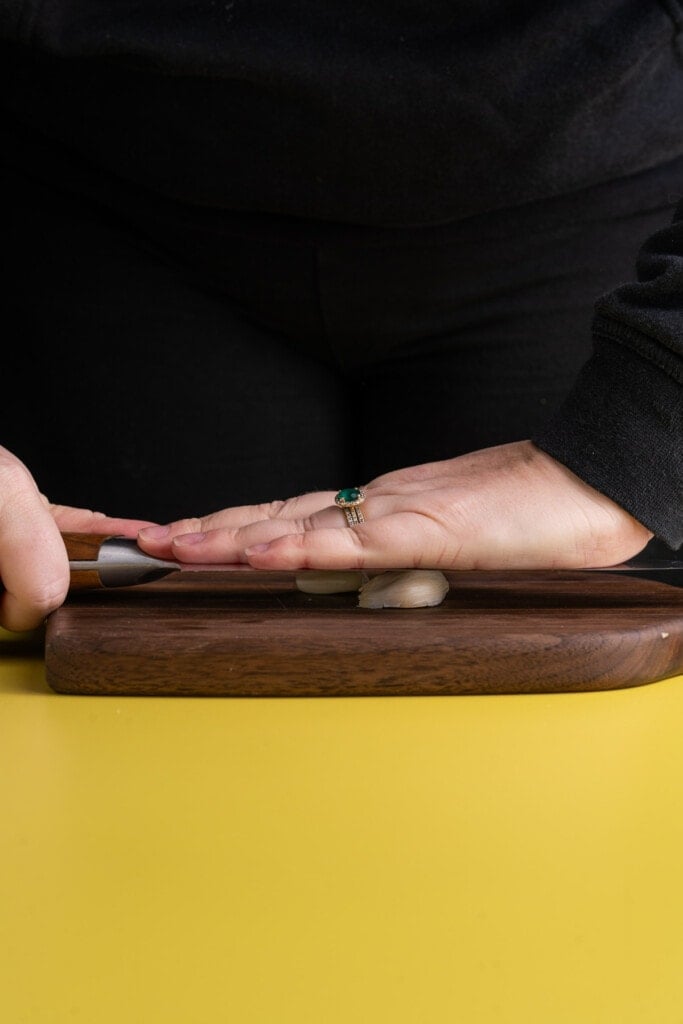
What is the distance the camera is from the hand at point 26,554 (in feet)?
2.14

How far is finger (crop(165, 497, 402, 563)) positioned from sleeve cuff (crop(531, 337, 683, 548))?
0.13 meters

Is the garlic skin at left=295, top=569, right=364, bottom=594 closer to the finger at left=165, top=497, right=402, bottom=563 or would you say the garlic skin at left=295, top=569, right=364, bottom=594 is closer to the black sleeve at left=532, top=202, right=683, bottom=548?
the finger at left=165, top=497, right=402, bottom=563

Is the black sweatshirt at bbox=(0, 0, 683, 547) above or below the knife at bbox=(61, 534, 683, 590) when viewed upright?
above

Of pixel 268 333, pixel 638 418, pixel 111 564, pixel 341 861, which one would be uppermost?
pixel 268 333

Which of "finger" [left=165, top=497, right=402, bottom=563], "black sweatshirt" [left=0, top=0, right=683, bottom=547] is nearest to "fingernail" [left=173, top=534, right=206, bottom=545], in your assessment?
"finger" [left=165, top=497, right=402, bottom=563]

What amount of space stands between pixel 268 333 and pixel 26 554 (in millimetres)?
448

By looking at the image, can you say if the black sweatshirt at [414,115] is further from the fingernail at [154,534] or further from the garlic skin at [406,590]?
the fingernail at [154,534]

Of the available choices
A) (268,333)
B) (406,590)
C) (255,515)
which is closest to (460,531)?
(406,590)

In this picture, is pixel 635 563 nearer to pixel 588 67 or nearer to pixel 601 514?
pixel 601 514

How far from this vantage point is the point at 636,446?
738mm

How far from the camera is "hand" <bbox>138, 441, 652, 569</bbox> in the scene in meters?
0.73

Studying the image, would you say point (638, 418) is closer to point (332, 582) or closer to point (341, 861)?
point (332, 582)

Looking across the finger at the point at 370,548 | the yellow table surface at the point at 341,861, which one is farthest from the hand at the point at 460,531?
the yellow table surface at the point at 341,861

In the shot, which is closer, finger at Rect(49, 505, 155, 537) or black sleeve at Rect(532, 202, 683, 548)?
black sleeve at Rect(532, 202, 683, 548)
